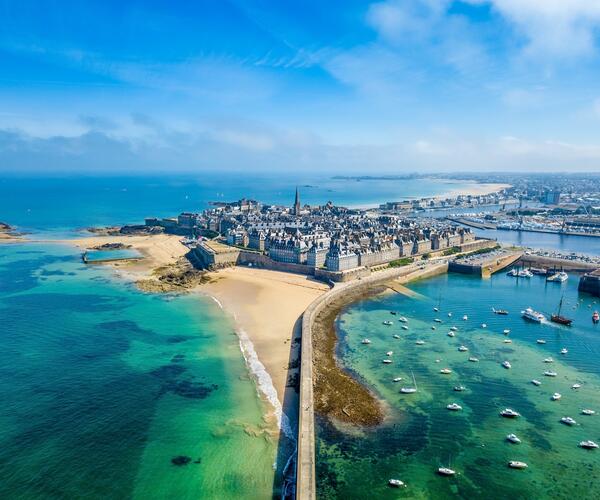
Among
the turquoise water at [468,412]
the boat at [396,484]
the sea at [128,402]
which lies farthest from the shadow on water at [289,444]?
the boat at [396,484]

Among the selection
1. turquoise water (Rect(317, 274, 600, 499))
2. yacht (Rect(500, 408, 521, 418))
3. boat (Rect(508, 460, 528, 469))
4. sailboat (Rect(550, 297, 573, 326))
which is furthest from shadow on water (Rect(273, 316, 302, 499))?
sailboat (Rect(550, 297, 573, 326))

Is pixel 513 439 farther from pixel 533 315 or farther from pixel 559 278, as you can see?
pixel 559 278

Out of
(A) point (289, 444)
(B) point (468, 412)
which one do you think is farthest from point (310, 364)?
(B) point (468, 412)

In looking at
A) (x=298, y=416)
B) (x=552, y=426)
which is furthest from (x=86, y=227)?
(x=552, y=426)

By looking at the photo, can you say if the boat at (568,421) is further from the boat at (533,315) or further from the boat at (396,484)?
the boat at (533,315)

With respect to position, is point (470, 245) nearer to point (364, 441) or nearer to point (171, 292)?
point (171, 292)
